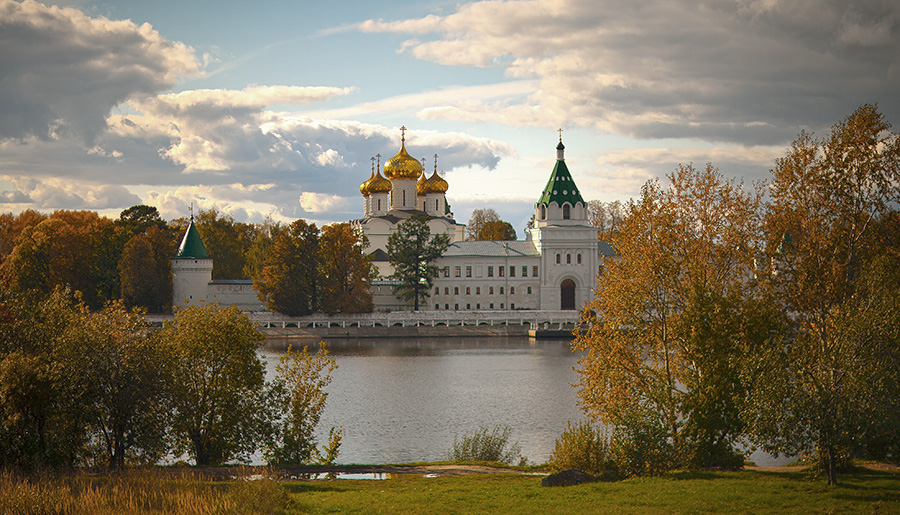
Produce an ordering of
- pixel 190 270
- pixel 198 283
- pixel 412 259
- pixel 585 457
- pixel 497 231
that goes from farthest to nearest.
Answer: pixel 497 231
pixel 412 259
pixel 198 283
pixel 190 270
pixel 585 457

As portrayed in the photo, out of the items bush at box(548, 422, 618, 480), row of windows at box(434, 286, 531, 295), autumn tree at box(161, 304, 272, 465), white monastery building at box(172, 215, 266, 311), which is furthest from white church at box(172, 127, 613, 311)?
bush at box(548, 422, 618, 480)

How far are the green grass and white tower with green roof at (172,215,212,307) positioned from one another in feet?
148

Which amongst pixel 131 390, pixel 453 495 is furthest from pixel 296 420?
pixel 453 495

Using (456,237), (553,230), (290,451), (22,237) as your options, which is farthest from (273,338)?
(290,451)

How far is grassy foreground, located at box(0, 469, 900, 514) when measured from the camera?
39.2ft

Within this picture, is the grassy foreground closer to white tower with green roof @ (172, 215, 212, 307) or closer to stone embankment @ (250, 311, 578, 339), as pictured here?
stone embankment @ (250, 311, 578, 339)

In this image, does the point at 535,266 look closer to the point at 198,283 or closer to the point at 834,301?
the point at 198,283

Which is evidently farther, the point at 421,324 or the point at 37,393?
the point at 421,324

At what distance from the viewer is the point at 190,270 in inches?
2251

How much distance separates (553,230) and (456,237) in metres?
15.1

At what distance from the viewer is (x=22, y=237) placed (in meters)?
54.7

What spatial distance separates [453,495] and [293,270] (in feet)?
140

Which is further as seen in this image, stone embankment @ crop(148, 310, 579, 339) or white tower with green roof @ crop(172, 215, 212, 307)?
white tower with green roof @ crop(172, 215, 212, 307)

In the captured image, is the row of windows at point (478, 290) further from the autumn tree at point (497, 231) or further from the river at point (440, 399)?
the autumn tree at point (497, 231)
